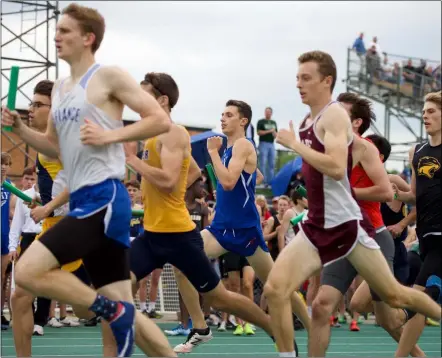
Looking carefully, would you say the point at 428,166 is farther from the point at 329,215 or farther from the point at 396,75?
the point at 396,75

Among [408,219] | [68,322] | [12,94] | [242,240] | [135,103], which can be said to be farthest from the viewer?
[68,322]

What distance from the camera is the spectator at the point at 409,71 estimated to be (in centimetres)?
3309

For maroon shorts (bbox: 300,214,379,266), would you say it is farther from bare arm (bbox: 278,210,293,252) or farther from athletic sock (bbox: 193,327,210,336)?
bare arm (bbox: 278,210,293,252)

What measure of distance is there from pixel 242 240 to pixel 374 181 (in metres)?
1.74

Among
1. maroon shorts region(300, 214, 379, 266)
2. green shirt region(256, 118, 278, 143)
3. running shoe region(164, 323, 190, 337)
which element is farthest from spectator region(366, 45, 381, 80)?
maroon shorts region(300, 214, 379, 266)

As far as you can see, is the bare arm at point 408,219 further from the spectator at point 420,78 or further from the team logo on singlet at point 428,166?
the spectator at point 420,78

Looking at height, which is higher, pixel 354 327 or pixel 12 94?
pixel 12 94

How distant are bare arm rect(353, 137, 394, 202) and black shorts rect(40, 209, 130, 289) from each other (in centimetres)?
270

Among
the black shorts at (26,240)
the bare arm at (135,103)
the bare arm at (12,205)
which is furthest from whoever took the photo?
the bare arm at (12,205)

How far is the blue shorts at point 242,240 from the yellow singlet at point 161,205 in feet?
4.27

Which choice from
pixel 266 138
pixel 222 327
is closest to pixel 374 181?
pixel 222 327

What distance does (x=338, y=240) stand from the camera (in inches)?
286

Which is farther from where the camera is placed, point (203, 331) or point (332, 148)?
point (203, 331)

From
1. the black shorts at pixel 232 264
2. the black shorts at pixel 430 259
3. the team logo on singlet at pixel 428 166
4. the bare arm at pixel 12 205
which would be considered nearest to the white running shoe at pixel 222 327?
the black shorts at pixel 232 264
